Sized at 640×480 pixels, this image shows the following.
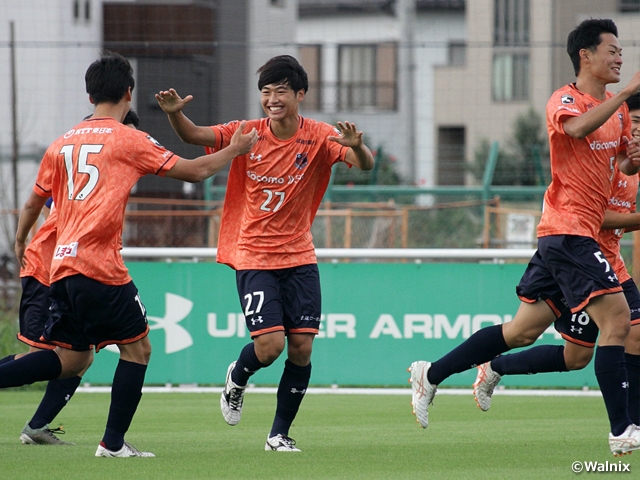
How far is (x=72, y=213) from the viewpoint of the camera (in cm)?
546

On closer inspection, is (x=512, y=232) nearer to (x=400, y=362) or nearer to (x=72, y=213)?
(x=400, y=362)

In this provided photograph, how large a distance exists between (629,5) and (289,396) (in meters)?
22.2

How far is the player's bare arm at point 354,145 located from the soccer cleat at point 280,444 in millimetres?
1630

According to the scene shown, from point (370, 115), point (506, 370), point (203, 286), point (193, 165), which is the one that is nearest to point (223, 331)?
point (203, 286)

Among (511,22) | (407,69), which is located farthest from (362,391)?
(511,22)

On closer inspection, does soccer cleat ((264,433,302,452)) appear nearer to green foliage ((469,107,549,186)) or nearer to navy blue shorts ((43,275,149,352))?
navy blue shorts ((43,275,149,352))

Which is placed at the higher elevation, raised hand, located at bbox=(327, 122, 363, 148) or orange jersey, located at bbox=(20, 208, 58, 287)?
raised hand, located at bbox=(327, 122, 363, 148)

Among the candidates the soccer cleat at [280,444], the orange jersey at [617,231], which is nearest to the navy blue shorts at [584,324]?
the orange jersey at [617,231]

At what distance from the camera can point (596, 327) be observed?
241 inches

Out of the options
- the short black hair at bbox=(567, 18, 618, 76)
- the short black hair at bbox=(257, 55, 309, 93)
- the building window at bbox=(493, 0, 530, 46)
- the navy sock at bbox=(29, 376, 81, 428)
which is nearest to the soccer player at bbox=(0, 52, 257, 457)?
the short black hair at bbox=(257, 55, 309, 93)

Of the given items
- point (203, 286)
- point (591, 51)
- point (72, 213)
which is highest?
point (591, 51)

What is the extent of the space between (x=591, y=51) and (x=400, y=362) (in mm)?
4449

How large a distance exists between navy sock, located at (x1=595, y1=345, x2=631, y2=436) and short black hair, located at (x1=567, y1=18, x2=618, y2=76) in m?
1.62

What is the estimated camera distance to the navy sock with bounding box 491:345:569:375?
629 centimetres
